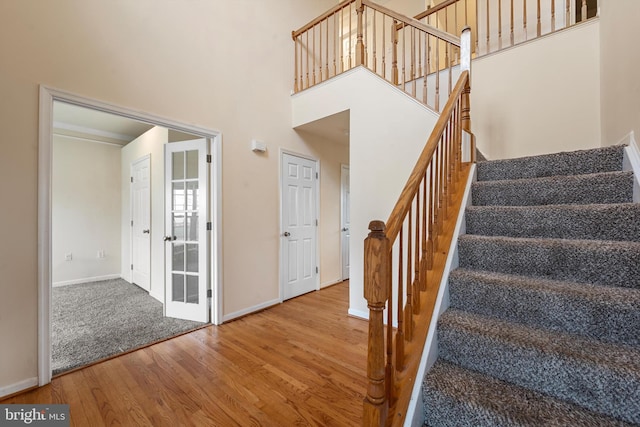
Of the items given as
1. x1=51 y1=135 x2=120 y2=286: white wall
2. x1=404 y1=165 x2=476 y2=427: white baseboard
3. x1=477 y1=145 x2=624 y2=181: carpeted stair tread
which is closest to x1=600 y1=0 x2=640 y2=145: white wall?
x1=477 y1=145 x2=624 y2=181: carpeted stair tread

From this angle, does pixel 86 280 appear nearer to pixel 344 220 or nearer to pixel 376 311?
pixel 344 220

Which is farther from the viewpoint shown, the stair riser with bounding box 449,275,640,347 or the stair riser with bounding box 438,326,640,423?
the stair riser with bounding box 449,275,640,347

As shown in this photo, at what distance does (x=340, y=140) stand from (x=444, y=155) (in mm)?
2475

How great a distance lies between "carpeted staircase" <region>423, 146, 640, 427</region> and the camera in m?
0.95

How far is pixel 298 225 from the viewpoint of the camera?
3.62 m

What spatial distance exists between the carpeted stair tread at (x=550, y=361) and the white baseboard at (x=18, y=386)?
2521mm

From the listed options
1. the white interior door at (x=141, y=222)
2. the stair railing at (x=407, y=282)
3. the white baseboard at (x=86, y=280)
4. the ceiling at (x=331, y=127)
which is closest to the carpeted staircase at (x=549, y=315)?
the stair railing at (x=407, y=282)

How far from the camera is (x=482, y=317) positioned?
4.33 ft

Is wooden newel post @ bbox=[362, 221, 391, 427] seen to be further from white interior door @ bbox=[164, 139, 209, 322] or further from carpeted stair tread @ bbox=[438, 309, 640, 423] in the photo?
white interior door @ bbox=[164, 139, 209, 322]

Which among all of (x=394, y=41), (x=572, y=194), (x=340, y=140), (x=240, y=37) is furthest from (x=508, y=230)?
(x=240, y=37)

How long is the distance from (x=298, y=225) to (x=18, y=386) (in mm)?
2685

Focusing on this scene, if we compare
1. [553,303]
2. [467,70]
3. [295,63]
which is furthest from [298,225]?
[553,303]

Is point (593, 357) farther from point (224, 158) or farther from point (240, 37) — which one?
point (240, 37)

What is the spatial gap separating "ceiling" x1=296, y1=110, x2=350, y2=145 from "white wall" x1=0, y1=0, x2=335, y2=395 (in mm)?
254
